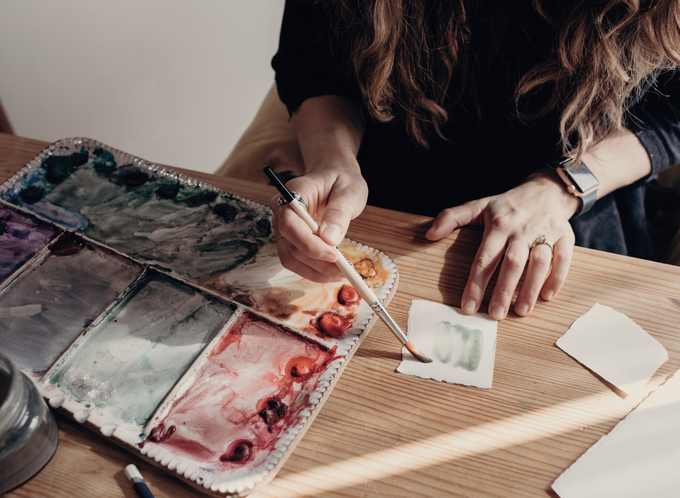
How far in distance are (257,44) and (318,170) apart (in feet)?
4.95

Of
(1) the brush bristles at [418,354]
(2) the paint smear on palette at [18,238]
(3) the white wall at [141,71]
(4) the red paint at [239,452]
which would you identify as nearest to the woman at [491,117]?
(1) the brush bristles at [418,354]

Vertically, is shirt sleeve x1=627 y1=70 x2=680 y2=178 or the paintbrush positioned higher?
the paintbrush

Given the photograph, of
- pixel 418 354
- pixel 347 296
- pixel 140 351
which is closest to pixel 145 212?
pixel 140 351

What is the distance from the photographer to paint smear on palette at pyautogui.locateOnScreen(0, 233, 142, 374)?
0.54m

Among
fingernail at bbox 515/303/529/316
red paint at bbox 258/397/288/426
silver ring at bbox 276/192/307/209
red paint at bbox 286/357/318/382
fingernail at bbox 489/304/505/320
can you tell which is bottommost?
fingernail at bbox 515/303/529/316

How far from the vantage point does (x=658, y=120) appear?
83 cm

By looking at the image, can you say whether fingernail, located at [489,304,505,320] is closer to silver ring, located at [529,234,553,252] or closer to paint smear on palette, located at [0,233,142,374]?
silver ring, located at [529,234,553,252]

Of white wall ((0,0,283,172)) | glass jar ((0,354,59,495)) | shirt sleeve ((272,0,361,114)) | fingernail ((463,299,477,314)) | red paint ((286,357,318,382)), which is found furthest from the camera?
white wall ((0,0,283,172))

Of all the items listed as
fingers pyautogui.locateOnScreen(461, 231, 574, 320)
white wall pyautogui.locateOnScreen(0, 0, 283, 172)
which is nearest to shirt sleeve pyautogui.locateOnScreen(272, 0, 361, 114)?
fingers pyautogui.locateOnScreen(461, 231, 574, 320)

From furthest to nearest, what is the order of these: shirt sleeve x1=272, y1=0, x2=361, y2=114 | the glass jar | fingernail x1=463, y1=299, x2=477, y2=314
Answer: shirt sleeve x1=272, y1=0, x2=361, y2=114 < fingernail x1=463, y1=299, x2=477, y2=314 < the glass jar

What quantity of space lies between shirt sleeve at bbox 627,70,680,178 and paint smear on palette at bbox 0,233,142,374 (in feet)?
3.16

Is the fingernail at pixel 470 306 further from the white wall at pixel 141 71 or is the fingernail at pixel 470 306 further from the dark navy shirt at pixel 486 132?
the white wall at pixel 141 71

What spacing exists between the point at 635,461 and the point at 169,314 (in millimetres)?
613

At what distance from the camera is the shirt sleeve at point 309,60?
0.88 metres
